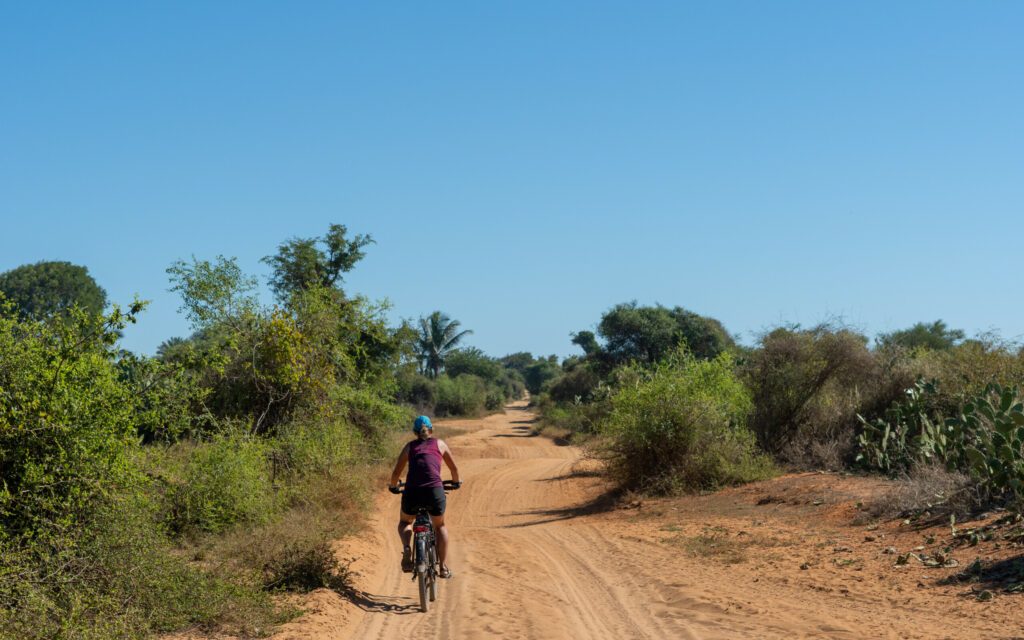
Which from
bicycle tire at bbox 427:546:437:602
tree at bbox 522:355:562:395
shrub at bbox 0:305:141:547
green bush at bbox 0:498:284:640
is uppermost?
tree at bbox 522:355:562:395

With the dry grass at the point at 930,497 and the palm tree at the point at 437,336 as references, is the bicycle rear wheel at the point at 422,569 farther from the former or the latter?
the palm tree at the point at 437,336

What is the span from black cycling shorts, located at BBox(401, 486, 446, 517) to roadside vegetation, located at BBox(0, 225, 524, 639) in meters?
1.16

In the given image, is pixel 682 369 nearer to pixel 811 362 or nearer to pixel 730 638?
pixel 811 362

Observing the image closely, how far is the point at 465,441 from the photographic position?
142 ft

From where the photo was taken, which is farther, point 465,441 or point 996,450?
point 465,441

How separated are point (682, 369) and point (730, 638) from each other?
45.0ft

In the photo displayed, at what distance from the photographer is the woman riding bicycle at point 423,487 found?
376 inches

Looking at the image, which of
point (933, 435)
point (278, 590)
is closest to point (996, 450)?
point (933, 435)

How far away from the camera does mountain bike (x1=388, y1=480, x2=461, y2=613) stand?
29.9 ft

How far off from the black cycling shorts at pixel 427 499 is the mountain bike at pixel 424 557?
0.17 ft

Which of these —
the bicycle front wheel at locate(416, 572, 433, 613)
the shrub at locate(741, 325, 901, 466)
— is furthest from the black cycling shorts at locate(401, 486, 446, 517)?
the shrub at locate(741, 325, 901, 466)

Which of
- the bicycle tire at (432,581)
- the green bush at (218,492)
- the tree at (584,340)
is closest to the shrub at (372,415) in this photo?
the green bush at (218,492)

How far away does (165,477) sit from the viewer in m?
10.6

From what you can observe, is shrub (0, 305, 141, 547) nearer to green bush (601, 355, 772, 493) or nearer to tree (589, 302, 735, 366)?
A: green bush (601, 355, 772, 493)
